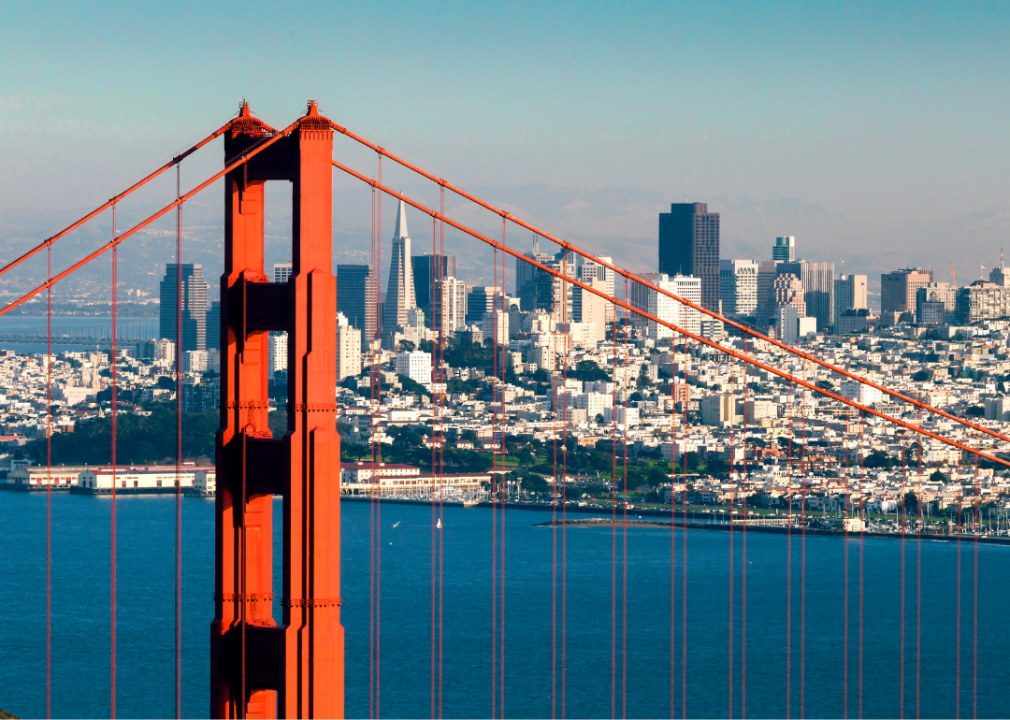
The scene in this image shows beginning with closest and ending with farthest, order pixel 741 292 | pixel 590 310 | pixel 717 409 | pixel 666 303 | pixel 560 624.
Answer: pixel 560 624, pixel 717 409, pixel 590 310, pixel 666 303, pixel 741 292

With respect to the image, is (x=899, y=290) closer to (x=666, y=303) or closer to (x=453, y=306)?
(x=666, y=303)

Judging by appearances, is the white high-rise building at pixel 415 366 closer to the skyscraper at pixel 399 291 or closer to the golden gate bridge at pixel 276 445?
the skyscraper at pixel 399 291

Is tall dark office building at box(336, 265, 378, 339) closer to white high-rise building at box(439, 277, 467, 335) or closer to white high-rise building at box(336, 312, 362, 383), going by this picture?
white high-rise building at box(439, 277, 467, 335)

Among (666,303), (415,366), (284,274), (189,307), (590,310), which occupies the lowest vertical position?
(415,366)

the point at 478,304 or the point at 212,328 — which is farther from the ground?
the point at 478,304

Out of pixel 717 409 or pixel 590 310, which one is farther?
pixel 590 310

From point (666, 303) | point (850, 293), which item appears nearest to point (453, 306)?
point (666, 303)

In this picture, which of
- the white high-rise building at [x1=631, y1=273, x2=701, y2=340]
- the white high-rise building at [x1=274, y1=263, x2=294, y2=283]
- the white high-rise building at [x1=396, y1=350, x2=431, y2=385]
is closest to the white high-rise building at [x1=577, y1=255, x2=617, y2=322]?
the white high-rise building at [x1=631, y1=273, x2=701, y2=340]
